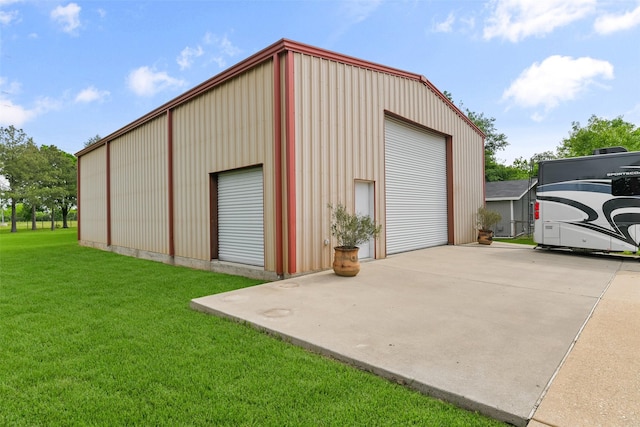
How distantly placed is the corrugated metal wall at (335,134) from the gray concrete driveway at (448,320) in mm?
1277

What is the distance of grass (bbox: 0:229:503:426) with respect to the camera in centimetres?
212

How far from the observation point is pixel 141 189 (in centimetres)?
1175

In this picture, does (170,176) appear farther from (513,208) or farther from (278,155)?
(513,208)

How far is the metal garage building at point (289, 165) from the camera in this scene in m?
6.70

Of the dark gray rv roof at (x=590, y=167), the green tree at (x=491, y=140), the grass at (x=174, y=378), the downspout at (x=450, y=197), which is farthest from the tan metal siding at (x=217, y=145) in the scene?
the green tree at (x=491, y=140)

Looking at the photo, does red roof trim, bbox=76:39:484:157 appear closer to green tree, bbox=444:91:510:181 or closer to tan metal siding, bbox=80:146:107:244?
tan metal siding, bbox=80:146:107:244

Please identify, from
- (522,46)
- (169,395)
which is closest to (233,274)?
(169,395)

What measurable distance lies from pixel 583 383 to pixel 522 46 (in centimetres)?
1408

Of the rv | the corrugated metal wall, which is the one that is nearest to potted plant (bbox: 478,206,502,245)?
the rv

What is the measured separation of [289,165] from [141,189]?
26.3 ft

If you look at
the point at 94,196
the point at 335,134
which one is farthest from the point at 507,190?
the point at 94,196

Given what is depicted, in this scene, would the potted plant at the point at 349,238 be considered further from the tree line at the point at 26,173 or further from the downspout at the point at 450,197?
the tree line at the point at 26,173

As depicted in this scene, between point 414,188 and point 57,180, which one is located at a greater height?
point 57,180

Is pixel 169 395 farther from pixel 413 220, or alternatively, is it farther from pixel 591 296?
pixel 413 220
